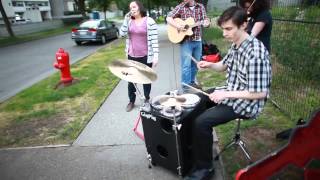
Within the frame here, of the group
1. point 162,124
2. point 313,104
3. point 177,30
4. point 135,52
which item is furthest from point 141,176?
point 177,30

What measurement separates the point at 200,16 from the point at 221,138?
2.72 meters

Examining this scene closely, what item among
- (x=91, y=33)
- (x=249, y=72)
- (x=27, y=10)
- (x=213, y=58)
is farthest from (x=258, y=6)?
(x=27, y=10)

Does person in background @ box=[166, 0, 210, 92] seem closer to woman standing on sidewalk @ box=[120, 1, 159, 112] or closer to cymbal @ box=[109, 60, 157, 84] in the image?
woman standing on sidewalk @ box=[120, 1, 159, 112]

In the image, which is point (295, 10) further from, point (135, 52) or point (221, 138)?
point (135, 52)

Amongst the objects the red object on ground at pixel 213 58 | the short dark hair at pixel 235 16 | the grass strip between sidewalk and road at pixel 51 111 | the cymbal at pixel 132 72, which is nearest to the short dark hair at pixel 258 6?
the short dark hair at pixel 235 16

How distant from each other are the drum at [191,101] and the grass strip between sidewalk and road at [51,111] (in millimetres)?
2124

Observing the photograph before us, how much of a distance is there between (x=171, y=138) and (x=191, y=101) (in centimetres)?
44

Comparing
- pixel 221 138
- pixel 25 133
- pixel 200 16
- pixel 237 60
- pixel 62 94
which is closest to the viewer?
pixel 237 60

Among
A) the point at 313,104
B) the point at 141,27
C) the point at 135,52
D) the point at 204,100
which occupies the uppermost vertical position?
the point at 141,27

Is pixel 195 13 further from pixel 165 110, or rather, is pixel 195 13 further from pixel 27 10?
pixel 27 10

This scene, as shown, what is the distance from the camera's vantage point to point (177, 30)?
239 inches

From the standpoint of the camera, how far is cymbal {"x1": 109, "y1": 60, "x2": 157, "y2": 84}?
3.48 metres

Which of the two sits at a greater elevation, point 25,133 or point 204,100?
point 204,100

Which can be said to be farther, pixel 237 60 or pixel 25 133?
pixel 25 133
